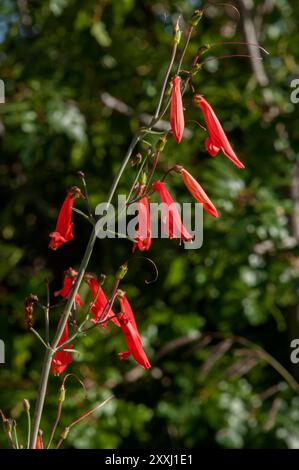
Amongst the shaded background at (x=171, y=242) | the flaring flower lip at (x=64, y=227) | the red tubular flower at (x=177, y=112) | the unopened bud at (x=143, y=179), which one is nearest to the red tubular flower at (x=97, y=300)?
the flaring flower lip at (x=64, y=227)

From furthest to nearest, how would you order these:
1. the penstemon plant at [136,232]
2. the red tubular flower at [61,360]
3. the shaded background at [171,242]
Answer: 1. the shaded background at [171,242]
2. the red tubular flower at [61,360]
3. the penstemon plant at [136,232]

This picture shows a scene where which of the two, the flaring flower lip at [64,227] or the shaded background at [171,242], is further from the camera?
the shaded background at [171,242]

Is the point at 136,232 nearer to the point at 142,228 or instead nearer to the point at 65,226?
the point at 142,228

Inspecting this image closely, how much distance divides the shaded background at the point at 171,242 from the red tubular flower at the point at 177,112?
5.43ft

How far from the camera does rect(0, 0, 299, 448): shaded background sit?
3.44 m

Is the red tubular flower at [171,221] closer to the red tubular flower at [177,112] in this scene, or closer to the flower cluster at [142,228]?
the flower cluster at [142,228]

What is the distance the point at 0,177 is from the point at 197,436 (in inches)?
65.3

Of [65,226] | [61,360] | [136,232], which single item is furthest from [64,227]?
[61,360]

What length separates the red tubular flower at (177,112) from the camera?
1583 millimetres

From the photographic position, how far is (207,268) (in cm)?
356

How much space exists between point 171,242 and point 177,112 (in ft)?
7.24
